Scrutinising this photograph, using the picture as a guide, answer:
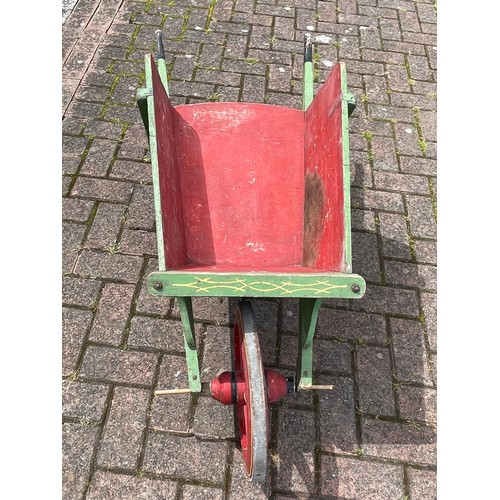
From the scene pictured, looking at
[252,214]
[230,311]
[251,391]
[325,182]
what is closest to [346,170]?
[325,182]

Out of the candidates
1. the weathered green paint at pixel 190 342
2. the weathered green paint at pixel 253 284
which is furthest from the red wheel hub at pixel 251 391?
the weathered green paint at pixel 253 284

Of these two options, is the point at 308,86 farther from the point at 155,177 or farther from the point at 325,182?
the point at 155,177

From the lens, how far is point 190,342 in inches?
98.3

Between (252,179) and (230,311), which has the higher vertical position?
(252,179)

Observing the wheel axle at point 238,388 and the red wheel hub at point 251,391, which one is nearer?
the red wheel hub at point 251,391

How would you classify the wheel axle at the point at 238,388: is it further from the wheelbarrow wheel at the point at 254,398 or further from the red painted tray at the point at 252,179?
the red painted tray at the point at 252,179

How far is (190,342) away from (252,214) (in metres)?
0.85

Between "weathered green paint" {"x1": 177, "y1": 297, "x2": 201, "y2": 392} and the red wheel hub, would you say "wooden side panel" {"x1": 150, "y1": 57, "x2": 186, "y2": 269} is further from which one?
the red wheel hub

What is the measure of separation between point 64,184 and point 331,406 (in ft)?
8.23

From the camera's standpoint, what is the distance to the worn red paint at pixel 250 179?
8.70 ft

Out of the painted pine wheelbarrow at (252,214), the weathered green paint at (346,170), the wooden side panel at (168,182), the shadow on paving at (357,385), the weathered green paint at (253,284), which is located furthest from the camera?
the shadow on paving at (357,385)

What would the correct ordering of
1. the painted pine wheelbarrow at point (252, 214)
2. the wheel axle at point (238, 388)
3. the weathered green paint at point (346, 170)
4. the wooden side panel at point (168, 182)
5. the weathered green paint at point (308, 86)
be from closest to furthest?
the painted pine wheelbarrow at point (252, 214) → the weathered green paint at point (346, 170) → the wooden side panel at point (168, 182) → the wheel axle at point (238, 388) → the weathered green paint at point (308, 86)

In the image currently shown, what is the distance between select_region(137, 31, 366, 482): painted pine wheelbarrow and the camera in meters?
2.09

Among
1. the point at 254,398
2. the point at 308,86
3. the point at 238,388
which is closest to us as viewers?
the point at 254,398
